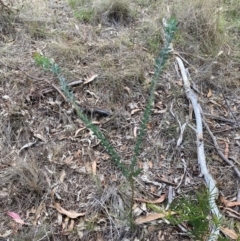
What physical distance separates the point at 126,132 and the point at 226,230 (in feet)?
2.28

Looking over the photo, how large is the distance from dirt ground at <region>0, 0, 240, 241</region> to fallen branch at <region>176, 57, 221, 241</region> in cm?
4

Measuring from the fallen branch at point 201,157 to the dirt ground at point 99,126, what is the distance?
0.12 ft

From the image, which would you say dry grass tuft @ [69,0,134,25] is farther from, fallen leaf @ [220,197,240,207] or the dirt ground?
fallen leaf @ [220,197,240,207]

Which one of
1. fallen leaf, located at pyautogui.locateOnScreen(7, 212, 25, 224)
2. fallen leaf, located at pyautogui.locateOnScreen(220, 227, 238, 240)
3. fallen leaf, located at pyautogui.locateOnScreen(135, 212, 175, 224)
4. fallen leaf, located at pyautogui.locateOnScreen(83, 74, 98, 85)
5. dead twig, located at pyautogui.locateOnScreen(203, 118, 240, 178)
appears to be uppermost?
fallen leaf, located at pyautogui.locateOnScreen(83, 74, 98, 85)

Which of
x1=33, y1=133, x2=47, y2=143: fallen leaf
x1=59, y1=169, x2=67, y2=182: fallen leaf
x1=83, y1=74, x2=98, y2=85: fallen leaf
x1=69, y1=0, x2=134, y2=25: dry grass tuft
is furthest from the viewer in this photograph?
x1=69, y1=0, x2=134, y2=25: dry grass tuft

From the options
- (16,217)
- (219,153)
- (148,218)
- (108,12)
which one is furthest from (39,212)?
(108,12)

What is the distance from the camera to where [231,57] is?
235 cm

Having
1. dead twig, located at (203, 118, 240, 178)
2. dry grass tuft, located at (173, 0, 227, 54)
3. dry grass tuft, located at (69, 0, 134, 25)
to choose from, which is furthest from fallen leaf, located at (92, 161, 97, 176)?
dry grass tuft, located at (69, 0, 134, 25)

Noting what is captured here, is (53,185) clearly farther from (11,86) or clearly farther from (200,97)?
(200,97)

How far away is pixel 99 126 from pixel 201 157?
1.79 feet

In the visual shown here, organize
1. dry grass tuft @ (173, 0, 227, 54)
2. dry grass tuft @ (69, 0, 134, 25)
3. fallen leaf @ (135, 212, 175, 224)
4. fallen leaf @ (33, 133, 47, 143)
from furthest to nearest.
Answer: dry grass tuft @ (69, 0, 134, 25)
dry grass tuft @ (173, 0, 227, 54)
fallen leaf @ (33, 133, 47, 143)
fallen leaf @ (135, 212, 175, 224)

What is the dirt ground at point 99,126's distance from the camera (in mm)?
1595

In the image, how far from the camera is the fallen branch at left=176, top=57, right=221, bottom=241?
142 cm

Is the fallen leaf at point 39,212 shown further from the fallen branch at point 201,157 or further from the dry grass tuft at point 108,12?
the dry grass tuft at point 108,12
